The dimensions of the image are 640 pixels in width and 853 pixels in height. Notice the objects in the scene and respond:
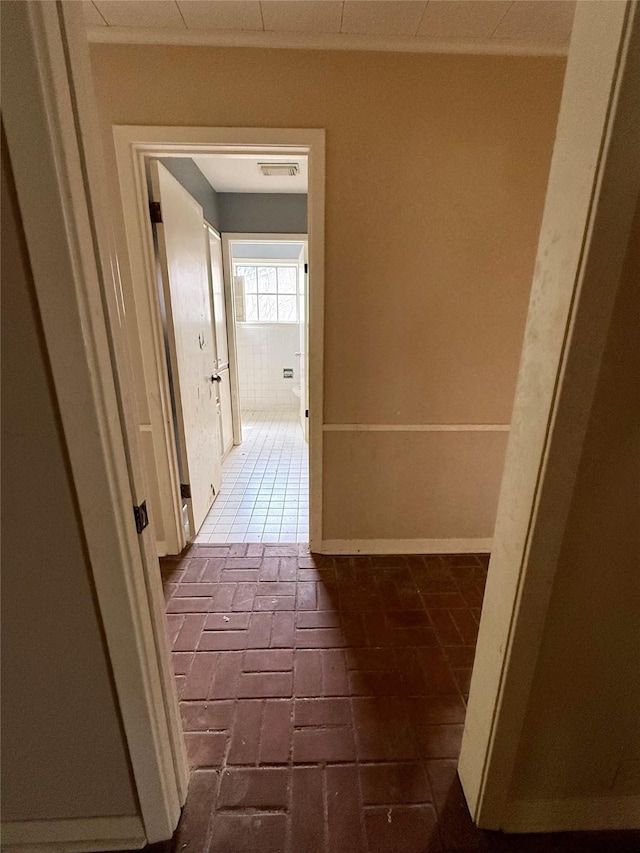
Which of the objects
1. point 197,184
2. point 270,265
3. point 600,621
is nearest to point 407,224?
point 600,621

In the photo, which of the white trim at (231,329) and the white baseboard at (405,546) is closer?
the white baseboard at (405,546)

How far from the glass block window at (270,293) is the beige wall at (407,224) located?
156 inches

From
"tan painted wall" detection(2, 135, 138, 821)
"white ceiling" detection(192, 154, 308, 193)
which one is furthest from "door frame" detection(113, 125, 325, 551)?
"tan painted wall" detection(2, 135, 138, 821)

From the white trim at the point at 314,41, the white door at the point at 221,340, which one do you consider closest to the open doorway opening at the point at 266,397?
the white door at the point at 221,340

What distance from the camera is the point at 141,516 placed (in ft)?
2.76

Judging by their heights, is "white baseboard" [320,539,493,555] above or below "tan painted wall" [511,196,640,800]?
below

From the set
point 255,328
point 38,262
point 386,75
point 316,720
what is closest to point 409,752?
point 316,720

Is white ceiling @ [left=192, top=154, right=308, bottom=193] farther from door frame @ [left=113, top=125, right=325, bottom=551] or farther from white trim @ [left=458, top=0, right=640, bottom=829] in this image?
white trim @ [left=458, top=0, right=640, bottom=829]

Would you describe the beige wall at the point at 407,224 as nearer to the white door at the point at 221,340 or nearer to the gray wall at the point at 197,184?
the gray wall at the point at 197,184

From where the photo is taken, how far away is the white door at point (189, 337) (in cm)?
196

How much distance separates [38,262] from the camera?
0.62 m

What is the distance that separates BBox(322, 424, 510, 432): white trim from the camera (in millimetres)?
2064

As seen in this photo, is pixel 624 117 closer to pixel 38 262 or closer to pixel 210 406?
pixel 38 262

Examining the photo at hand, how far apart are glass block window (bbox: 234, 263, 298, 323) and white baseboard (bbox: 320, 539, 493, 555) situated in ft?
13.9
